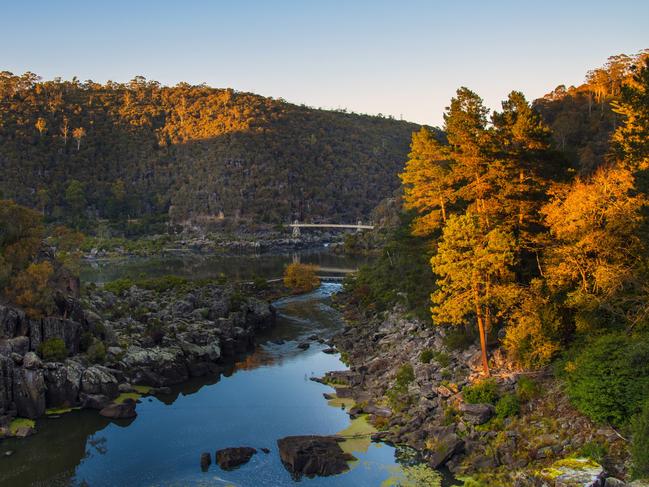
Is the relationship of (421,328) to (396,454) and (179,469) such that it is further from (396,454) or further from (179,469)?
(179,469)

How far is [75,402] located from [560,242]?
3075cm

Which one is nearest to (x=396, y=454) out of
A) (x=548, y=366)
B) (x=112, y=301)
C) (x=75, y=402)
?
(x=548, y=366)

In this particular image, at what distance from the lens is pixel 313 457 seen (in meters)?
29.8

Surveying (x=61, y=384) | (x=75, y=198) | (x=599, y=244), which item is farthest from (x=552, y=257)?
(x=75, y=198)

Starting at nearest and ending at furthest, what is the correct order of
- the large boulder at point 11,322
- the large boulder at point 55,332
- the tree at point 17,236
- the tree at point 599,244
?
the tree at point 599,244
the large boulder at point 11,322
the large boulder at point 55,332
the tree at point 17,236

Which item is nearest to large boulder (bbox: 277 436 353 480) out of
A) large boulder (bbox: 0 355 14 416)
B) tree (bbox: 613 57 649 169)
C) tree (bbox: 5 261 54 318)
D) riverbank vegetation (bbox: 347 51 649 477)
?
riverbank vegetation (bbox: 347 51 649 477)

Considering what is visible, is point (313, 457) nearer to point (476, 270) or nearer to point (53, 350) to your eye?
point (476, 270)

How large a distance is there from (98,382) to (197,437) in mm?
9314

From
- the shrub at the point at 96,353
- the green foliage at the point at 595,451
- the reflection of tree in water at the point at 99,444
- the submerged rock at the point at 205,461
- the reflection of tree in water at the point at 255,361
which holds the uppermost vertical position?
the green foliage at the point at 595,451

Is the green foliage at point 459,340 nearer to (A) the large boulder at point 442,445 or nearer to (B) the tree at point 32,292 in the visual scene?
(A) the large boulder at point 442,445

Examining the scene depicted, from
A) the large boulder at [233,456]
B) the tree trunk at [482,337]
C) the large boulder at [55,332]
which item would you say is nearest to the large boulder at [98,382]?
the large boulder at [55,332]

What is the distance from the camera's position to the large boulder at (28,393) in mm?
36094

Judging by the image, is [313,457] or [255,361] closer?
[313,457]

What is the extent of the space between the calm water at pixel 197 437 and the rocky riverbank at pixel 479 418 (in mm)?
2393
